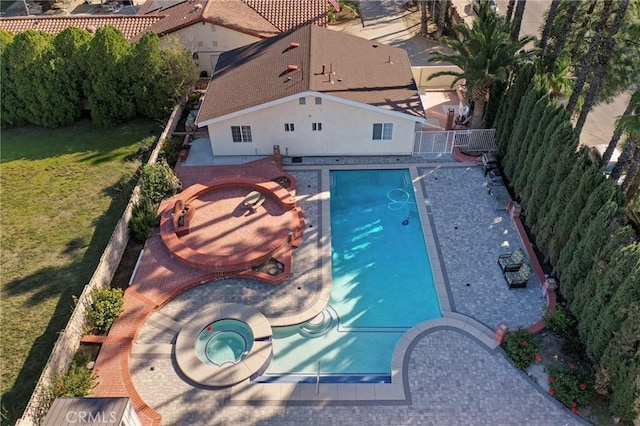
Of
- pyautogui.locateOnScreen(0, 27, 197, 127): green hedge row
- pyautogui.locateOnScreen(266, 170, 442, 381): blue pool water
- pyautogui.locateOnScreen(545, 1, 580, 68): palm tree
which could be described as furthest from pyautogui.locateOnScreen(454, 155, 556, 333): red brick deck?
pyautogui.locateOnScreen(0, 27, 197, 127): green hedge row

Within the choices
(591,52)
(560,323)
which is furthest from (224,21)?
(560,323)

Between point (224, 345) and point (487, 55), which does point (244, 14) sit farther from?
point (224, 345)

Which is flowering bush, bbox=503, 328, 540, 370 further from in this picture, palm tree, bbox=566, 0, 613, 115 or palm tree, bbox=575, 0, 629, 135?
palm tree, bbox=566, 0, 613, 115

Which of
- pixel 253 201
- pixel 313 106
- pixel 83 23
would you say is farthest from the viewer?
pixel 83 23

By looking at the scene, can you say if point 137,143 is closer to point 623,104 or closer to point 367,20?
point 367,20

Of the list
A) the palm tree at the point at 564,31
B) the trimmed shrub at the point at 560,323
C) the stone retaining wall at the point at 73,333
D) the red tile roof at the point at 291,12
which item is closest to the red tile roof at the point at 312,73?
the red tile roof at the point at 291,12

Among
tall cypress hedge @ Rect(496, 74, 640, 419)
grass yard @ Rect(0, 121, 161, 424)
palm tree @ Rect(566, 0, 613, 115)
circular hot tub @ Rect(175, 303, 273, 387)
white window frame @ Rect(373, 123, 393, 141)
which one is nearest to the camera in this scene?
tall cypress hedge @ Rect(496, 74, 640, 419)
